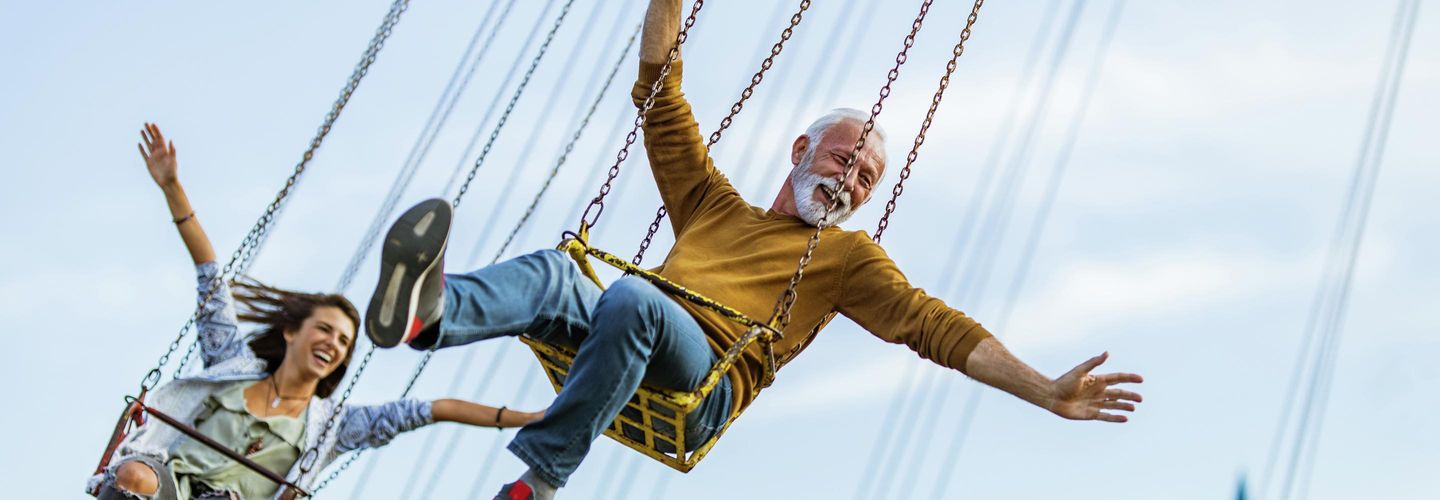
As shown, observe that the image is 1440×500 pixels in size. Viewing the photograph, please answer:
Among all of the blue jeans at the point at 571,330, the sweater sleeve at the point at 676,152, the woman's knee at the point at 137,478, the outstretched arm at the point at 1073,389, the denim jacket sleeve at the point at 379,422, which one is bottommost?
the woman's knee at the point at 137,478

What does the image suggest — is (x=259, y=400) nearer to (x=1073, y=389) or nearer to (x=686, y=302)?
(x=686, y=302)

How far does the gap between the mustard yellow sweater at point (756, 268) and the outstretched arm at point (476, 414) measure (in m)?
0.61

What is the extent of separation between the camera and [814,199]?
6.19 meters

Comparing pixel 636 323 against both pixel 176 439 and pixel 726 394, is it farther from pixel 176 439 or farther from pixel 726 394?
pixel 176 439

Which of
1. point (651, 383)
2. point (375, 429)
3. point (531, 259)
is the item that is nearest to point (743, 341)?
point (651, 383)

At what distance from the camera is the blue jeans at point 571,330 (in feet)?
16.6

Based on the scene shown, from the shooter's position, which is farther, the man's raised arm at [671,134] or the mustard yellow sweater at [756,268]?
the man's raised arm at [671,134]

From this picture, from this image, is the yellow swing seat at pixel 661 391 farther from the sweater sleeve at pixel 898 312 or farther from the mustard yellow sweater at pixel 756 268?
the sweater sleeve at pixel 898 312

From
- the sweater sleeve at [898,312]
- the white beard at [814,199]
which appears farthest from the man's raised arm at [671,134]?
the sweater sleeve at [898,312]

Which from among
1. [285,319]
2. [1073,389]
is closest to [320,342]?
[285,319]

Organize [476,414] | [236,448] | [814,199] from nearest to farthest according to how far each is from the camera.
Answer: [236,448], [476,414], [814,199]

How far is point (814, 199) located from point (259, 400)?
6.05 feet

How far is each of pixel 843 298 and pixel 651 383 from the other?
0.88 meters

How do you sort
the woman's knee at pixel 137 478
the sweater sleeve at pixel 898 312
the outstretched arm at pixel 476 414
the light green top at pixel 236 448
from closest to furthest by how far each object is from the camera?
the woman's knee at pixel 137 478 < the light green top at pixel 236 448 < the outstretched arm at pixel 476 414 < the sweater sleeve at pixel 898 312
